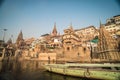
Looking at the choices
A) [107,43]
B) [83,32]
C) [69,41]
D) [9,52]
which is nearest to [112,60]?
[107,43]

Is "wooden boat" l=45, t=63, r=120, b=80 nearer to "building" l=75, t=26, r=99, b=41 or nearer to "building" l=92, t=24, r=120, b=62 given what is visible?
"building" l=92, t=24, r=120, b=62

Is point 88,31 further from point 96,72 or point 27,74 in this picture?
point 27,74

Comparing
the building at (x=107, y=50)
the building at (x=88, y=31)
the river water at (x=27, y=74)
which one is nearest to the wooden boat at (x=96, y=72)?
the river water at (x=27, y=74)

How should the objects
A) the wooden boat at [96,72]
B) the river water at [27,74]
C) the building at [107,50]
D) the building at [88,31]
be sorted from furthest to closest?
the building at [88,31] < the building at [107,50] < the river water at [27,74] < the wooden boat at [96,72]

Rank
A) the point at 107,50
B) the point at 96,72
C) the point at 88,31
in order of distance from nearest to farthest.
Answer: the point at 96,72
the point at 107,50
the point at 88,31

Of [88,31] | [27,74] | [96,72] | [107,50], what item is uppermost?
[88,31]

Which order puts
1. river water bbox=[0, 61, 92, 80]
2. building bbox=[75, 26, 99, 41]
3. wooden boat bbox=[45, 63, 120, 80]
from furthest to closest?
building bbox=[75, 26, 99, 41], river water bbox=[0, 61, 92, 80], wooden boat bbox=[45, 63, 120, 80]

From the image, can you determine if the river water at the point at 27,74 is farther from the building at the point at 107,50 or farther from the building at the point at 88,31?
the building at the point at 88,31

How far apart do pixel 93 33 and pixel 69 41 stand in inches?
681

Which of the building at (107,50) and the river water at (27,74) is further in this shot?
the building at (107,50)

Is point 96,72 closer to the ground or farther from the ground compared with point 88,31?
closer to the ground

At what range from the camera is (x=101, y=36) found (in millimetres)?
27312

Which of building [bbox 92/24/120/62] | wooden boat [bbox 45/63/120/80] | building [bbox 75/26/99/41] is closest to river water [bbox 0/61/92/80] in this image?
wooden boat [bbox 45/63/120/80]

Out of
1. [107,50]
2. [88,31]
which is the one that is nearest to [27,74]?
[107,50]
